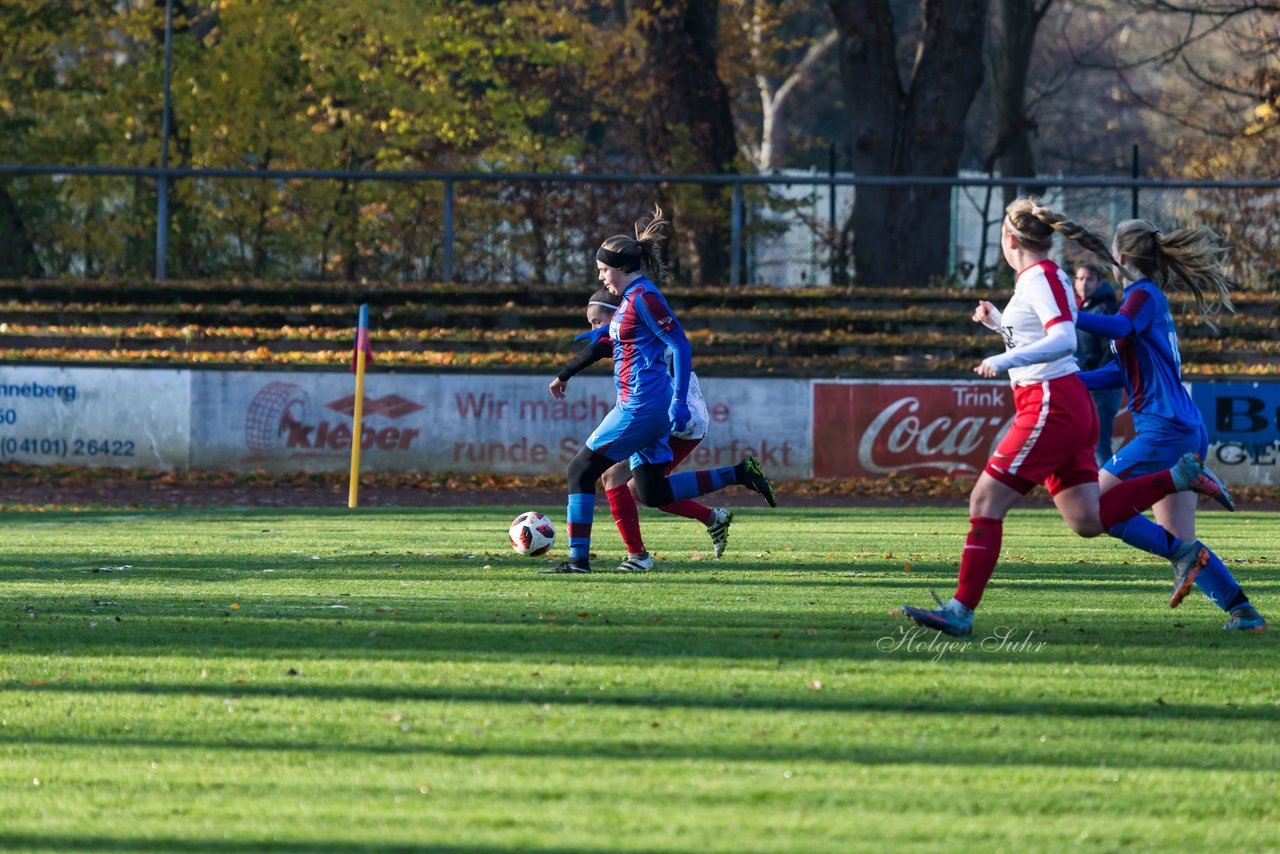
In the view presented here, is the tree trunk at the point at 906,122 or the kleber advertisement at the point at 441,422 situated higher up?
the tree trunk at the point at 906,122

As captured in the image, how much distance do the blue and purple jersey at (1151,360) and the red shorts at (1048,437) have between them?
0.89 meters

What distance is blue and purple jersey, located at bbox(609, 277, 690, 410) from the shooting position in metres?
9.62

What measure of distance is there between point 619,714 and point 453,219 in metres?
22.0

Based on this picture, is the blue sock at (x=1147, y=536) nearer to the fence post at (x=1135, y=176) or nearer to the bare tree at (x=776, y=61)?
the fence post at (x=1135, y=176)

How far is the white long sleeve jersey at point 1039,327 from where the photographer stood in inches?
277

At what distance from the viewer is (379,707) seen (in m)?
5.91

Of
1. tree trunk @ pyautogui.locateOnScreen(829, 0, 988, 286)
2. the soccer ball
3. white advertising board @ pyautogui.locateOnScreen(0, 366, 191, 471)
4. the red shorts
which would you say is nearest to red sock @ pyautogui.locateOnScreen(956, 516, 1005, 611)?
the red shorts

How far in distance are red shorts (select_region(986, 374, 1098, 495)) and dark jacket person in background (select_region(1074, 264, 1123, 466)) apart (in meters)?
7.82

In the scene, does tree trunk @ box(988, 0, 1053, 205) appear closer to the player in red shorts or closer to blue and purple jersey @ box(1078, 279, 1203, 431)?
blue and purple jersey @ box(1078, 279, 1203, 431)

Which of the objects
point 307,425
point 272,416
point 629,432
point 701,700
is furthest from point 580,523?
point 272,416

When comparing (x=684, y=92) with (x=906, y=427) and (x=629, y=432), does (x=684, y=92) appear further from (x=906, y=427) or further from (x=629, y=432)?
(x=629, y=432)

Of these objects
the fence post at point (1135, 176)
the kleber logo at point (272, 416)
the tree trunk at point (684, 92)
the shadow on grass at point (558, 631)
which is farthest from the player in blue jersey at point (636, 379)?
the tree trunk at point (684, 92)

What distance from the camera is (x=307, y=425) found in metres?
20.9

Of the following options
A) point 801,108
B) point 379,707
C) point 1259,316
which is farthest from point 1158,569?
point 801,108
